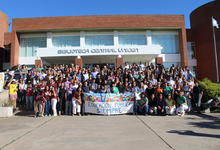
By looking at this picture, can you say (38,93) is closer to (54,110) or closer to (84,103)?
(54,110)

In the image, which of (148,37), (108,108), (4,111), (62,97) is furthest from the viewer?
(148,37)

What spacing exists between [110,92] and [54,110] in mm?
3164

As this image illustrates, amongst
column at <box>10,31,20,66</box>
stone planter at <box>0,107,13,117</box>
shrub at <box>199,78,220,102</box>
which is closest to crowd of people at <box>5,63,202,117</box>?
shrub at <box>199,78,220,102</box>

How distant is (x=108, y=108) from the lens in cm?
1097

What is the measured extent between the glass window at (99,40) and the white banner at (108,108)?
17339 millimetres

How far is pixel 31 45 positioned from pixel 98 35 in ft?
30.6

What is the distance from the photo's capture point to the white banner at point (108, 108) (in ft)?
36.0

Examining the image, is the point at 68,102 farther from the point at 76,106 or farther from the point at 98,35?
the point at 98,35

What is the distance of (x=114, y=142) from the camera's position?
18.0 ft

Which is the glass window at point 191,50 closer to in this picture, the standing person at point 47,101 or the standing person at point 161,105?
the standing person at point 161,105

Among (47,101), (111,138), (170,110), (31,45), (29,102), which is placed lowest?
(111,138)

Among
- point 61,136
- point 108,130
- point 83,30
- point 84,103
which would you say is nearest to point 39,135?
point 61,136

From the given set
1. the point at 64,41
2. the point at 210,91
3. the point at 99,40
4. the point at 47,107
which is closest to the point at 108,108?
the point at 47,107

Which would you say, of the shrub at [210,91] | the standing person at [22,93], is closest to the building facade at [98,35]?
the standing person at [22,93]
